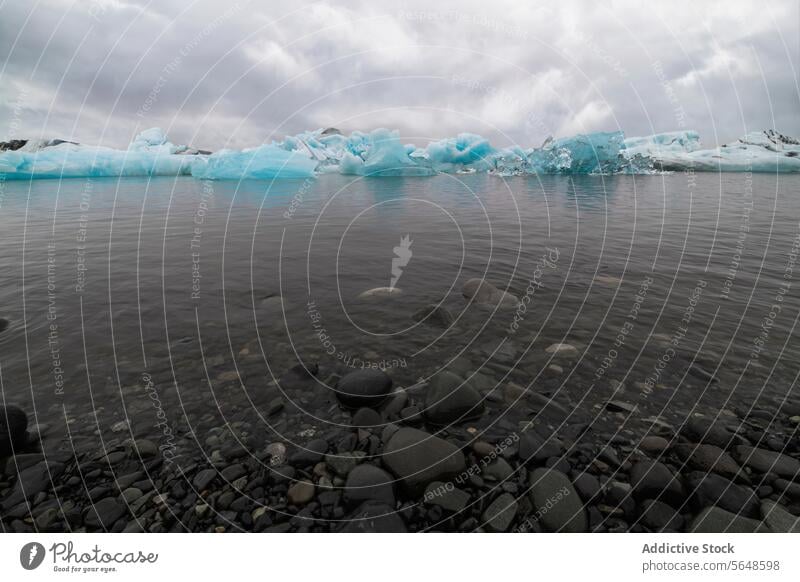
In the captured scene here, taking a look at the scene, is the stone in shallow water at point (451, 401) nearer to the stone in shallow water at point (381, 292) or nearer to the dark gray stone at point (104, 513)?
the dark gray stone at point (104, 513)

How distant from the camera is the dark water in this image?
7535 mm

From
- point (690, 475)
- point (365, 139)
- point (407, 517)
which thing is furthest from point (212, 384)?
point (365, 139)

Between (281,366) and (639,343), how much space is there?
28.2 feet

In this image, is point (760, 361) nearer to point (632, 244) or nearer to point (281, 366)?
point (281, 366)

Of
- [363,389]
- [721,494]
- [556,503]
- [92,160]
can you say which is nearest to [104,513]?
[363,389]

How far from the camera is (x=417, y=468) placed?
5.75 m

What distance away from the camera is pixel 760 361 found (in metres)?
8.71

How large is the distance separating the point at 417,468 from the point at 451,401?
1698mm

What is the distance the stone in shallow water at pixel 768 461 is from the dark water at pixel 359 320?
1.01m

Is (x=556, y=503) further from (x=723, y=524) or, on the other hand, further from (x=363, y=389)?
(x=363, y=389)

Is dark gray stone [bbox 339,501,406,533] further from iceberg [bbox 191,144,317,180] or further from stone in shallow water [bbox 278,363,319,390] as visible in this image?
iceberg [bbox 191,144,317,180]

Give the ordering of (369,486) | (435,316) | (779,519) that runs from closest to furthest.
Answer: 1. (779,519)
2. (369,486)
3. (435,316)

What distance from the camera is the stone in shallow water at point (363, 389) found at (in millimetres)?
7418

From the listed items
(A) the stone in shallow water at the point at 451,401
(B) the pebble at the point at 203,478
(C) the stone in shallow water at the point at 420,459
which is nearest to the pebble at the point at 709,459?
(A) the stone in shallow water at the point at 451,401
